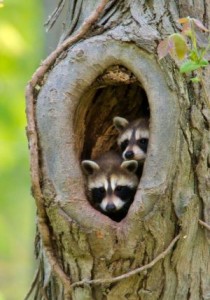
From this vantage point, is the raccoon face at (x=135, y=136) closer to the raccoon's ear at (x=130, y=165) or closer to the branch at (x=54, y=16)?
the raccoon's ear at (x=130, y=165)

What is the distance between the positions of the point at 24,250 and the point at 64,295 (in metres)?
10.8

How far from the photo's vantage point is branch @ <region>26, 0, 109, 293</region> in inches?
231

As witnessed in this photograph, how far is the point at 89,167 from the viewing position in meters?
6.72

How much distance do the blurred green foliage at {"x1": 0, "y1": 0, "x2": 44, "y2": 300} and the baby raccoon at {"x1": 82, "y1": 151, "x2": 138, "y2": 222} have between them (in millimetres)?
4184

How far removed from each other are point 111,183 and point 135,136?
16.6 inches

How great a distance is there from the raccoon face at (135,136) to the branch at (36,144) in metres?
1.04

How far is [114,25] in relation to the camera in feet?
19.7

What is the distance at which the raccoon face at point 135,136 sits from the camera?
699 centimetres

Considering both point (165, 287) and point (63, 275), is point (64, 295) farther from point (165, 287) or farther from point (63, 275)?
point (165, 287)

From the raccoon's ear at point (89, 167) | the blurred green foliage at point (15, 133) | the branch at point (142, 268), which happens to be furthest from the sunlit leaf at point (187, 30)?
the blurred green foliage at point (15, 133)

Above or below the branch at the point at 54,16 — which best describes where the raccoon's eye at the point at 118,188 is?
below

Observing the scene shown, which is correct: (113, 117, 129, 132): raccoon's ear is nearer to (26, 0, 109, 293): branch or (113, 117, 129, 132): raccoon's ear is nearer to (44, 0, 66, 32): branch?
(44, 0, 66, 32): branch

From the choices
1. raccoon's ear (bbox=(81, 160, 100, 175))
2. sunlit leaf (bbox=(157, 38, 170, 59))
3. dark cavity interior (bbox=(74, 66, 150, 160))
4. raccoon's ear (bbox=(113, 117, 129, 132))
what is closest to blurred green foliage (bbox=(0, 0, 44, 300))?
dark cavity interior (bbox=(74, 66, 150, 160))

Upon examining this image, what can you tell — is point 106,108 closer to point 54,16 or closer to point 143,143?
point 143,143
